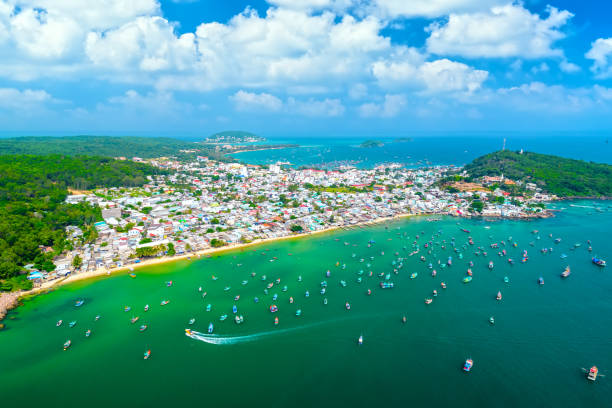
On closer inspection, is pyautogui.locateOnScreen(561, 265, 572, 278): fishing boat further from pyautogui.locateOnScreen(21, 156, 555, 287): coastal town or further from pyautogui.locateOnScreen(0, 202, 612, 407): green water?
pyautogui.locateOnScreen(21, 156, 555, 287): coastal town

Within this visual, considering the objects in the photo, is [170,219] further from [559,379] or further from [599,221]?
[599,221]

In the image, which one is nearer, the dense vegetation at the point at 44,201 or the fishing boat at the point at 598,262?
the dense vegetation at the point at 44,201

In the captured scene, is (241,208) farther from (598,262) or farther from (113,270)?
(598,262)

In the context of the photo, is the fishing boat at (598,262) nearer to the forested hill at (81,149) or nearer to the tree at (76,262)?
the tree at (76,262)

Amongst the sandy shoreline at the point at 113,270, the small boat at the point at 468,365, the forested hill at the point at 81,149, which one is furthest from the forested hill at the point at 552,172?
the forested hill at the point at 81,149

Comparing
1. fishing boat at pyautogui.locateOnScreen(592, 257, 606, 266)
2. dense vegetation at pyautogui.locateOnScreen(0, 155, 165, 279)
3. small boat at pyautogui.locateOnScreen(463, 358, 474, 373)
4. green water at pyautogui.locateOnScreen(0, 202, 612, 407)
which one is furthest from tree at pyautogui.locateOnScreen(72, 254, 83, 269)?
fishing boat at pyautogui.locateOnScreen(592, 257, 606, 266)

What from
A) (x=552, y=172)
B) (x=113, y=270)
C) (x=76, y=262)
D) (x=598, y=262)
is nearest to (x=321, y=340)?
(x=113, y=270)
